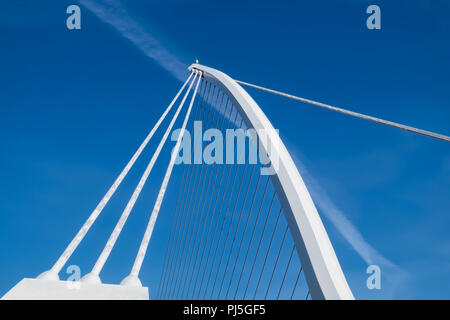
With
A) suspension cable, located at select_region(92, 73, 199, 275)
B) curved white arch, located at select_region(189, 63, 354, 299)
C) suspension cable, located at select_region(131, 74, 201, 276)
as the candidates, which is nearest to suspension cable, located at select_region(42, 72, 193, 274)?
suspension cable, located at select_region(92, 73, 199, 275)

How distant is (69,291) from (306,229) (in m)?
3.32

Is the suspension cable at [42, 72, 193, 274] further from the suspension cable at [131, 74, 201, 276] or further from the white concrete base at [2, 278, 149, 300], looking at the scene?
the suspension cable at [131, 74, 201, 276]

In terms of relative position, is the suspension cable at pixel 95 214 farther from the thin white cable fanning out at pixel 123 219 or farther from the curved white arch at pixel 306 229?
the curved white arch at pixel 306 229

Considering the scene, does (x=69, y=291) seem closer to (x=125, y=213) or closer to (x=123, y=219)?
(x=123, y=219)

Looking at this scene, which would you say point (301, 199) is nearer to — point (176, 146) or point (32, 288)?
point (32, 288)

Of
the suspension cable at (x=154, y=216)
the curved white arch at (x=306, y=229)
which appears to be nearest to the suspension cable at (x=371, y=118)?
the curved white arch at (x=306, y=229)

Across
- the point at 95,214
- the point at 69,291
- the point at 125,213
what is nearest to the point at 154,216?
the point at 125,213

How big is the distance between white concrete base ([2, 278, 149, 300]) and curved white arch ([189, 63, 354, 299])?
221cm

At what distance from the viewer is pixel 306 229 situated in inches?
190

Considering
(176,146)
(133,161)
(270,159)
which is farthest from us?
(176,146)

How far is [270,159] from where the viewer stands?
634 cm

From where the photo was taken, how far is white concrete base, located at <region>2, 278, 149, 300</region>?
3721 mm

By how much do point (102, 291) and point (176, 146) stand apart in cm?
674
